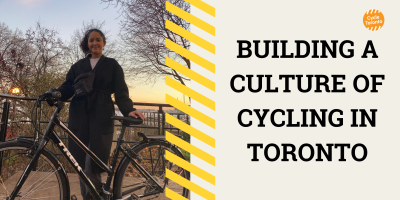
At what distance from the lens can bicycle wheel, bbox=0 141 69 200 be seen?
5.54ft

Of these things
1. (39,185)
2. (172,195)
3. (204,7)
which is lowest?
(172,195)

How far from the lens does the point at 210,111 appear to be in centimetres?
167

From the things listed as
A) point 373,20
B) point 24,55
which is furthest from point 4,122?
point 24,55

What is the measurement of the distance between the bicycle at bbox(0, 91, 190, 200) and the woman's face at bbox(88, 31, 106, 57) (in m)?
0.46

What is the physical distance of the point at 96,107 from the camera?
77.0 inches

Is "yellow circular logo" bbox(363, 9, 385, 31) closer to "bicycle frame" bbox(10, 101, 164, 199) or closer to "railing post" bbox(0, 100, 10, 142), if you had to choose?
"bicycle frame" bbox(10, 101, 164, 199)

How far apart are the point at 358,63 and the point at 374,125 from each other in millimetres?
399

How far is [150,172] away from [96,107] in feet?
2.14

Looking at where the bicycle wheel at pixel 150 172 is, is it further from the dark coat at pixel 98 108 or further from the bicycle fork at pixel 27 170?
the bicycle fork at pixel 27 170

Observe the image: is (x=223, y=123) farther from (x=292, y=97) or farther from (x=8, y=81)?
(x=8, y=81)

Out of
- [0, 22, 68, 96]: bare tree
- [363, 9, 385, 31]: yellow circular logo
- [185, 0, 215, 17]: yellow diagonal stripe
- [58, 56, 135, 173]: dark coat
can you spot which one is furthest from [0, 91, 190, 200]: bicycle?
[0, 22, 68, 96]: bare tree

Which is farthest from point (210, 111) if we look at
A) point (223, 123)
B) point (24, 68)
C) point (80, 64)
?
point (24, 68)

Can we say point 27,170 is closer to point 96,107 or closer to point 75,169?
point 75,169

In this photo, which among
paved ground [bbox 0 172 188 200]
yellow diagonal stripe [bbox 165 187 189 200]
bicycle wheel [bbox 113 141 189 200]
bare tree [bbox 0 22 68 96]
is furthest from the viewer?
bare tree [bbox 0 22 68 96]
